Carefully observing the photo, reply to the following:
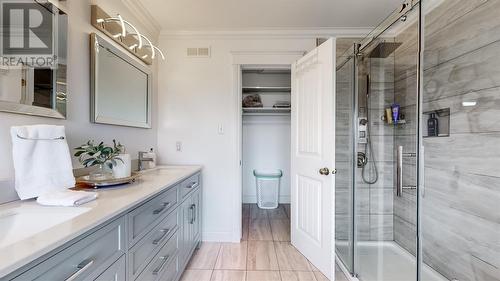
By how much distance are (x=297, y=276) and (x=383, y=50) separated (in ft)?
7.58

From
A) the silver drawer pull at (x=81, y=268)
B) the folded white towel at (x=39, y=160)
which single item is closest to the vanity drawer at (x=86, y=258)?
the silver drawer pull at (x=81, y=268)

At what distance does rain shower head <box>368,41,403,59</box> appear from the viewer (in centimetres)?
228

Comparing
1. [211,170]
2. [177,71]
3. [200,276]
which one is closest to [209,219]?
[211,170]

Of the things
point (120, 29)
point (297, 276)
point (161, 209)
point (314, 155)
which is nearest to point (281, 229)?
point (297, 276)

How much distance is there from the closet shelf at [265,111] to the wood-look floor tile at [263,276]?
2308 millimetres

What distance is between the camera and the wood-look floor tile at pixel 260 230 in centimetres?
281

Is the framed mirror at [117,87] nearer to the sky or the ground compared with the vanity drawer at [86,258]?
nearer to the sky

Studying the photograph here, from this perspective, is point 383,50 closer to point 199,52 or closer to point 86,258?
point 199,52

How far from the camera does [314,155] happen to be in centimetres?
221

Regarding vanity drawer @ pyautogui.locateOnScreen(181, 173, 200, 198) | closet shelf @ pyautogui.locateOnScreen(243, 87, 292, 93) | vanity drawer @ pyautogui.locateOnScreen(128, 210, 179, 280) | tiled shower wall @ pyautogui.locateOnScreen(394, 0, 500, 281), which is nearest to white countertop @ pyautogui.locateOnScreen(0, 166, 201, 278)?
vanity drawer @ pyautogui.locateOnScreen(128, 210, 179, 280)

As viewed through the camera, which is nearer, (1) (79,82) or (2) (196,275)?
(1) (79,82)

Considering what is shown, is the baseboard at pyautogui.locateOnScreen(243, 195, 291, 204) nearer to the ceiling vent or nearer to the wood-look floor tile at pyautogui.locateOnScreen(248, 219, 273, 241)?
the wood-look floor tile at pyautogui.locateOnScreen(248, 219, 273, 241)

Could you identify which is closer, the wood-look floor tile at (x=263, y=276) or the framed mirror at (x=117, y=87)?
the framed mirror at (x=117, y=87)

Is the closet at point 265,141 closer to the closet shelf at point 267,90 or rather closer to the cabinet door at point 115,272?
the closet shelf at point 267,90
